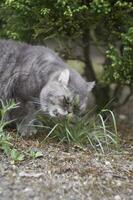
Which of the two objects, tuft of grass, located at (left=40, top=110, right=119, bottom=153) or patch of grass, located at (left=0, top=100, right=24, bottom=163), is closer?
patch of grass, located at (left=0, top=100, right=24, bottom=163)

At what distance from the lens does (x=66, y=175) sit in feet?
13.2

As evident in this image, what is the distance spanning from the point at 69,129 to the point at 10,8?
62.9 inches

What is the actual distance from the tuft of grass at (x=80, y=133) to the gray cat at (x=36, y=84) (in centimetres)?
14

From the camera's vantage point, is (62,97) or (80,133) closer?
(62,97)

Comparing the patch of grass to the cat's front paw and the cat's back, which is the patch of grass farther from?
the cat's back

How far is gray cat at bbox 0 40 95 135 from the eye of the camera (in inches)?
180

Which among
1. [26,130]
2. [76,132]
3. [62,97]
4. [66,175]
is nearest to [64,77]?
[62,97]

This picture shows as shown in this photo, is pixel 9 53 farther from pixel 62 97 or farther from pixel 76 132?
pixel 76 132

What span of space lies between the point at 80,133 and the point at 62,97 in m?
0.43

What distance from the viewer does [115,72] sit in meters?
5.25

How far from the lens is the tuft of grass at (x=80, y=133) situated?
4.63 metres

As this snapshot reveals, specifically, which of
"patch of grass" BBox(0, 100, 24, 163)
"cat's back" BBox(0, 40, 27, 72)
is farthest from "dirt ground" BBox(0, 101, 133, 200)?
"cat's back" BBox(0, 40, 27, 72)

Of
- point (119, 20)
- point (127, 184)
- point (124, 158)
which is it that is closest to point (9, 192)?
point (127, 184)

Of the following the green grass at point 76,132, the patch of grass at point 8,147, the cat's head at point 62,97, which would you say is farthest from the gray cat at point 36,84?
the patch of grass at point 8,147
